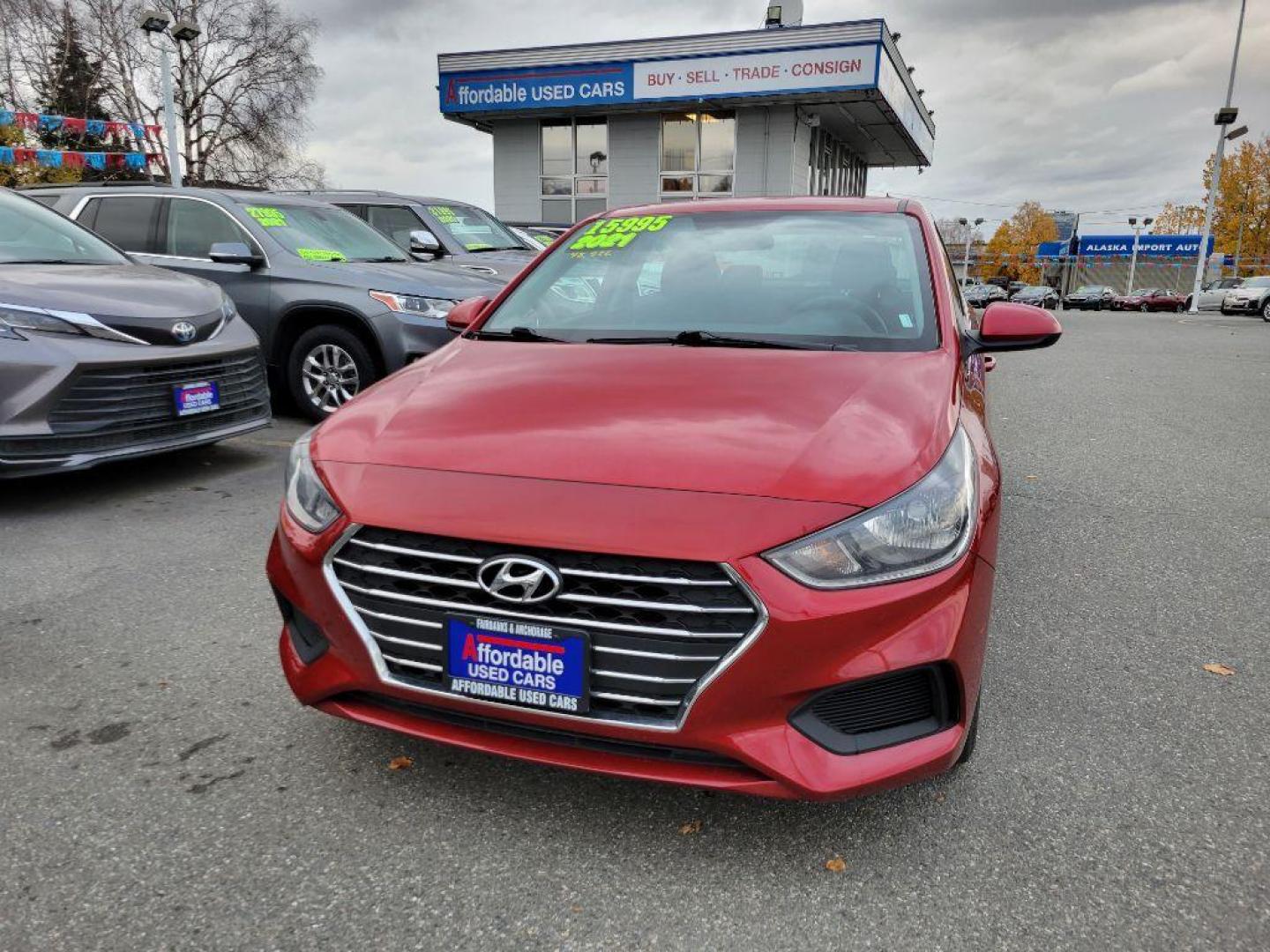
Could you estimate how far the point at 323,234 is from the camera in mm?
6938

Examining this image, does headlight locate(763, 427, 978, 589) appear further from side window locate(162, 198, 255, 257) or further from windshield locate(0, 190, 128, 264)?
side window locate(162, 198, 255, 257)

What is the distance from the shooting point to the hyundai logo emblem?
5.79 ft

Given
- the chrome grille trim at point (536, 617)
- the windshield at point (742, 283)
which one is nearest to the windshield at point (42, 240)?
the windshield at point (742, 283)

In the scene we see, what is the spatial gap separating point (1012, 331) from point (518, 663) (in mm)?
2035

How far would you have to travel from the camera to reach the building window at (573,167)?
80.1 feet

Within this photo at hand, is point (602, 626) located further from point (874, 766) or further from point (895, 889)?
point (895, 889)

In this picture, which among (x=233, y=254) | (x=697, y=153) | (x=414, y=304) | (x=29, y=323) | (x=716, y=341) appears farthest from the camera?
(x=697, y=153)

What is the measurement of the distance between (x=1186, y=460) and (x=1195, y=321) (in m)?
22.0

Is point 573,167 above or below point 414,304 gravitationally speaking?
above

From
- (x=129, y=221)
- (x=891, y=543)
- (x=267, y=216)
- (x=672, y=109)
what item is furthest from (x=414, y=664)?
(x=672, y=109)

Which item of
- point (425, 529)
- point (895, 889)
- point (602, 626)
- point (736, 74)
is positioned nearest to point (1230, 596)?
point (895, 889)

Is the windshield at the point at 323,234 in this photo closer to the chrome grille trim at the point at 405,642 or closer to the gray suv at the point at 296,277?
the gray suv at the point at 296,277

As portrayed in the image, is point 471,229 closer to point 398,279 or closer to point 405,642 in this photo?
point 398,279

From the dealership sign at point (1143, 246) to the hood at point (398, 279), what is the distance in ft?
237
